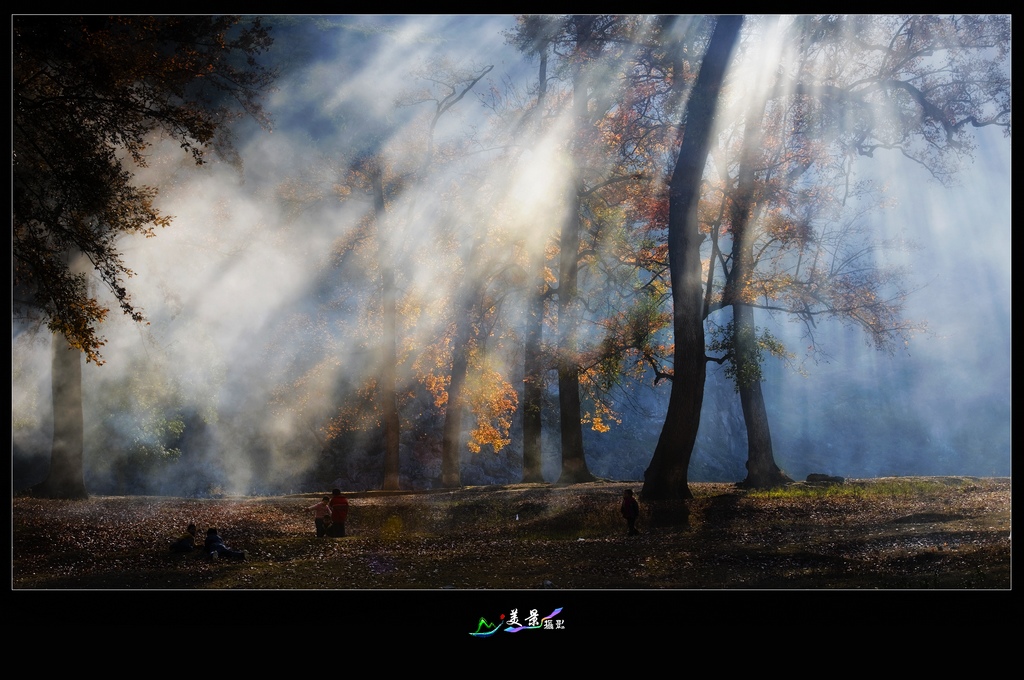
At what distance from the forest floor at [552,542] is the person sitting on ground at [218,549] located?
0.06m

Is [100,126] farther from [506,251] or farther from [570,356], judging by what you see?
[570,356]

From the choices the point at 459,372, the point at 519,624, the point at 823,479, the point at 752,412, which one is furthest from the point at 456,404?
the point at 823,479

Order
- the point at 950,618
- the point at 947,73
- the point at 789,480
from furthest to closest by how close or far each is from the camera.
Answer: the point at 789,480 < the point at 947,73 < the point at 950,618

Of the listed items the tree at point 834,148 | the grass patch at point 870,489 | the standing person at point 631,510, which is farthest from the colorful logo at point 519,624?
the tree at point 834,148

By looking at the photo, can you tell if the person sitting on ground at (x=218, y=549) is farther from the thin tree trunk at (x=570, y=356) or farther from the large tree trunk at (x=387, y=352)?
the thin tree trunk at (x=570, y=356)

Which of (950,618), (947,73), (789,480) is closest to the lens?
(950,618)

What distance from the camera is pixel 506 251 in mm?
6594

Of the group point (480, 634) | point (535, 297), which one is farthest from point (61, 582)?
point (535, 297)

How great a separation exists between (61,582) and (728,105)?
7.40 metres

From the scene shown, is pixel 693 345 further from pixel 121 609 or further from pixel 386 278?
pixel 121 609

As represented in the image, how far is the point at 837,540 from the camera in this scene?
19.3 feet

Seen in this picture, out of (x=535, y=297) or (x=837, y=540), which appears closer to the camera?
(x=837, y=540)

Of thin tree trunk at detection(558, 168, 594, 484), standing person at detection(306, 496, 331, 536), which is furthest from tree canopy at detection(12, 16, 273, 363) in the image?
thin tree trunk at detection(558, 168, 594, 484)

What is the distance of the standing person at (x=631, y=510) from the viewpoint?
6.13 m
